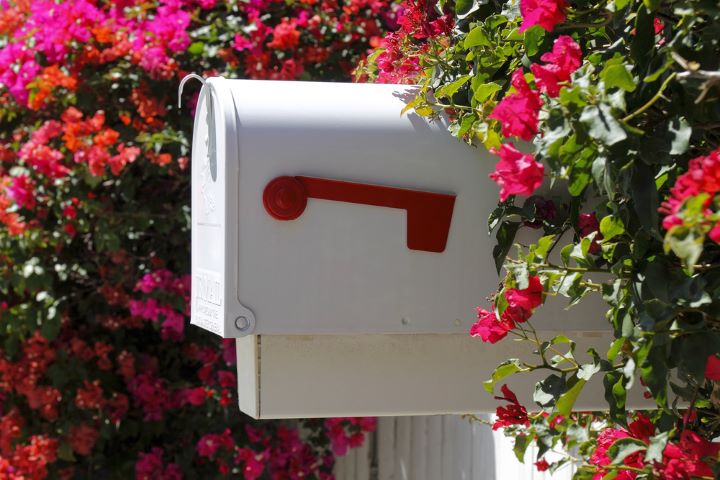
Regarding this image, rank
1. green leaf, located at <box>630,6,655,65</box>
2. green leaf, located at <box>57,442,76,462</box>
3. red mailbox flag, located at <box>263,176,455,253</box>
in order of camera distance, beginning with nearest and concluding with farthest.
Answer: green leaf, located at <box>630,6,655,65</box> → red mailbox flag, located at <box>263,176,455,253</box> → green leaf, located at <box>57,442,76,462</box>

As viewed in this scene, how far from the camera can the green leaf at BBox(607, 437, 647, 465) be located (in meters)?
1.30

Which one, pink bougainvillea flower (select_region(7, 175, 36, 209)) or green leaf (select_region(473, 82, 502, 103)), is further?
pink bougainvillea flower (select_region(7, 175, 36, 209))

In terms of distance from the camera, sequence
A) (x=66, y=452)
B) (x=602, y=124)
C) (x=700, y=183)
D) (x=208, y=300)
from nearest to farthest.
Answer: (x=700, y=183) < (x=602, y=124) < (x=208, y=300) < (x=66, y=452)

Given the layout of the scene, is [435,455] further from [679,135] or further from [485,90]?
[679,135]

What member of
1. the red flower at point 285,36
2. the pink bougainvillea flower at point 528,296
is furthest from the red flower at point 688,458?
the red flower at point 285,36

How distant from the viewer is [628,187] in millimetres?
1246

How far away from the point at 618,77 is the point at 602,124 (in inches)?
2.4

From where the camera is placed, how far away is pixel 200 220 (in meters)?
1.95

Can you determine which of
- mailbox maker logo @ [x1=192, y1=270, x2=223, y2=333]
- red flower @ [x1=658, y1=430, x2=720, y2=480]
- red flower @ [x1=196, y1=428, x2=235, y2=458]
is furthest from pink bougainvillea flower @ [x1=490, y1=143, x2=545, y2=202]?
red flower @ [x1=196, y1=428, x2=235, y2=458]

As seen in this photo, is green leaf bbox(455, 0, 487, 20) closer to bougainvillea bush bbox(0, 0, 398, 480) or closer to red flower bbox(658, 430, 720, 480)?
red flower bbox(658, 430, 720, 480)

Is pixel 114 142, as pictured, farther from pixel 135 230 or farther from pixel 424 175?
pixel 424 175

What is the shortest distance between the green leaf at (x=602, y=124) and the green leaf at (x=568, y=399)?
379mm

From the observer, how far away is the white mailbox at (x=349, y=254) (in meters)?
1.68

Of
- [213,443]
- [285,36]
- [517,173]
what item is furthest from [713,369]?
[213,443]
